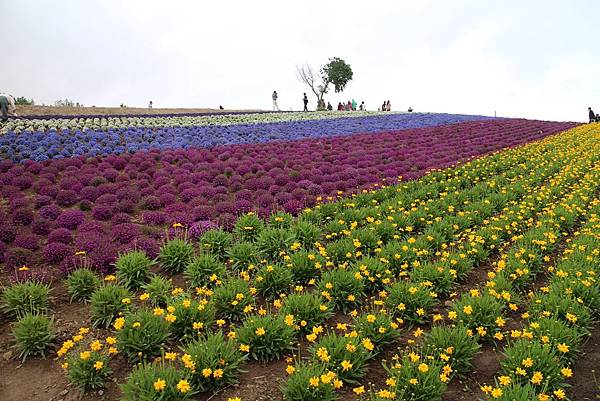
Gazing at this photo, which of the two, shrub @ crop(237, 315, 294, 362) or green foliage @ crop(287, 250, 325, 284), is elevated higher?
green foliage @ crop(287, 250, 325, 284)

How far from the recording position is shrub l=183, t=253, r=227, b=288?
5707 mm

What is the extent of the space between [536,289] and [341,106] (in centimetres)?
4048

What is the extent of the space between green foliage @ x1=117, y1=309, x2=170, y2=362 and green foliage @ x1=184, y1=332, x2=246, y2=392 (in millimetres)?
502

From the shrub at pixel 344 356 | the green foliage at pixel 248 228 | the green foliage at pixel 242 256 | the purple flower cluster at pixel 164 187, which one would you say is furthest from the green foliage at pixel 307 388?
the purple flower cluster at pixel 164 187

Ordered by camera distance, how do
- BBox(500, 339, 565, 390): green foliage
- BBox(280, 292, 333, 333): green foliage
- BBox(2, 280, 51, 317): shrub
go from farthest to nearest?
BBox(2, 280, 51, 317): shrub → BBox(280, 292, 333, 333): green foliage → BBox(500, 339, 565, 390): green foliage

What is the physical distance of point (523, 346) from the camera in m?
4.09

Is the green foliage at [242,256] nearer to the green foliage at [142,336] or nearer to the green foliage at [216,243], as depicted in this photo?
the green foliage at [216,243]

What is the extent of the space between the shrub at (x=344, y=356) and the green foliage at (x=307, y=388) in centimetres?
20

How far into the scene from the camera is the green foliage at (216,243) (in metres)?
6.61

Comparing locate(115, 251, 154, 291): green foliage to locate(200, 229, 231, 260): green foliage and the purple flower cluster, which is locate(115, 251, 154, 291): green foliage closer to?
the purple flower cluster

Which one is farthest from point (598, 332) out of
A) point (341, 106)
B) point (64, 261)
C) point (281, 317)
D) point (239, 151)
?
point (341, 106)

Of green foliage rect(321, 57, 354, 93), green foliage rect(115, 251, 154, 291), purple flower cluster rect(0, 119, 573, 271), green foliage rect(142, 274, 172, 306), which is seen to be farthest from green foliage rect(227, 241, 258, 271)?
green foliage rect(321, 57, 354, 93)

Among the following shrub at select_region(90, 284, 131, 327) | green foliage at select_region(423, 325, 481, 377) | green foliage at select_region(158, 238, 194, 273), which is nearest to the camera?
green foliage at select_region(423, 325, 481, 377)

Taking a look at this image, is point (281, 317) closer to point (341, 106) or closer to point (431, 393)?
point (431, 393)
